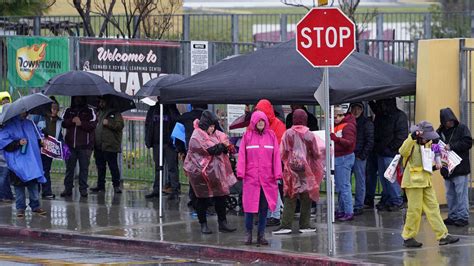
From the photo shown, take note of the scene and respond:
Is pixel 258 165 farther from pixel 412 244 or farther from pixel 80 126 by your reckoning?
pixel 80 126

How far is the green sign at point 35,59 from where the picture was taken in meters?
21.8

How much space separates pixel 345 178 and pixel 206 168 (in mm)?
2403

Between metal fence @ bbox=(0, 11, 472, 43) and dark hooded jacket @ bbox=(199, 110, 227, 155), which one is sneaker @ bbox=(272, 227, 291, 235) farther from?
metal fence @ bbox=(0, 11, 472, 43)

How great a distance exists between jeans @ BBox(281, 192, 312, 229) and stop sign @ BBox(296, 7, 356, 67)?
2.35 meters

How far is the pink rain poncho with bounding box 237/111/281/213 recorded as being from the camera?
14438 mm

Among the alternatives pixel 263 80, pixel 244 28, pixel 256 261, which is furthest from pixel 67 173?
pixel 244 28

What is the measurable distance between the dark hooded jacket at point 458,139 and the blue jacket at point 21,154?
616 cm

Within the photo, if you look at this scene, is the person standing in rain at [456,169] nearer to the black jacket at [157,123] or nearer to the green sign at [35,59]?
the black jacket at [157,123]

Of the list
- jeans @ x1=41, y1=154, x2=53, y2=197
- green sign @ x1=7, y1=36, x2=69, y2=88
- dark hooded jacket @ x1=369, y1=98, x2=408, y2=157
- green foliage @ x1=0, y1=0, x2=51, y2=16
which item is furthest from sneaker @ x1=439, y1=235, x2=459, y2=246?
green foliage @ x1=0, y1=0, x2=51, y2=16

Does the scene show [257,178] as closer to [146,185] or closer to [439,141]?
[439,141]

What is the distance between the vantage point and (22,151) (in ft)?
56.2

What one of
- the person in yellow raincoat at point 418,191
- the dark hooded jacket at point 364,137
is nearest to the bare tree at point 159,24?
the dark hooded jacket at point 364,137

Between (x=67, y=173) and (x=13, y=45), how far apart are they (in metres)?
4.12

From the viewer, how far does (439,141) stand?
14898 mm
